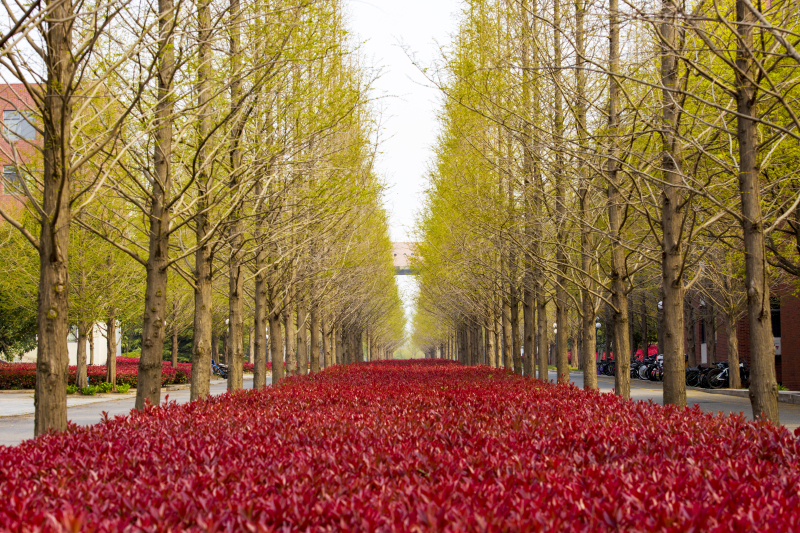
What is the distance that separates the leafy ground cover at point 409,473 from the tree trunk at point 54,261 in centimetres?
77

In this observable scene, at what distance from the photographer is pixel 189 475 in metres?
3.60

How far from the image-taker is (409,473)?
146 inches

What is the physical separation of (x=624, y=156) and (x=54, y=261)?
6195 millimetres

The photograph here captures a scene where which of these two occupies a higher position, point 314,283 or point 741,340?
point 314,283

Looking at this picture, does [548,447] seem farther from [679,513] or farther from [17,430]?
[17,430]

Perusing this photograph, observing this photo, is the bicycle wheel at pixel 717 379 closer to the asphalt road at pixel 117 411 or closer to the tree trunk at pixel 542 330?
the asphalt road at pixel 117 411

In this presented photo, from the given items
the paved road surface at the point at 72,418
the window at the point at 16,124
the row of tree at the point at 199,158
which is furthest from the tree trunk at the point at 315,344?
the window at the point at 16,124

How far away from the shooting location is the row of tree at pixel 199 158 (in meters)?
5.95

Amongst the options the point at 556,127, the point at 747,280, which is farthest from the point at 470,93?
the point at 747,280

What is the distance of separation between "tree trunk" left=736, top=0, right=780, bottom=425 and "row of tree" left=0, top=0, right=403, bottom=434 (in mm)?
4270

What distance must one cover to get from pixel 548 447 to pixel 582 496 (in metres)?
1.26

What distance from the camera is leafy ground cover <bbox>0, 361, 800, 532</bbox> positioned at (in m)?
2.81

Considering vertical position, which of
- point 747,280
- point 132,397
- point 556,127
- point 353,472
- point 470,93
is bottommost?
point 132,397

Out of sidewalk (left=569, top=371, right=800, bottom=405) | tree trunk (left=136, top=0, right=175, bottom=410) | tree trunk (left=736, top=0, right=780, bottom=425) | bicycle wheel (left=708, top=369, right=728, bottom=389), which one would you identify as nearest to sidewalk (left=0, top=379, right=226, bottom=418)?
tree trunk (left=136, top=0, right=175, bottom=410)
